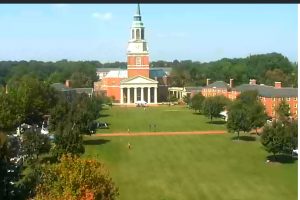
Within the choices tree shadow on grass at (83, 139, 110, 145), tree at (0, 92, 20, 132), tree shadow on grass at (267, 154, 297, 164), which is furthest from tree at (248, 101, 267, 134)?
tree at (0, 92, 20, 132)

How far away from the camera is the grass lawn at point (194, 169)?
18.2 meters

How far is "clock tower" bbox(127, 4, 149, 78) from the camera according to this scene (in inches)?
2847

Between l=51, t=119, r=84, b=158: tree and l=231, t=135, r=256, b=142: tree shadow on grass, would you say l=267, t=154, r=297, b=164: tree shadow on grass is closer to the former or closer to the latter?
l=231, t=135, r=256, b=142: tree shadow on grass

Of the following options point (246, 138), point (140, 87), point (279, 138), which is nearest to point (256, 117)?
point (246, 138)

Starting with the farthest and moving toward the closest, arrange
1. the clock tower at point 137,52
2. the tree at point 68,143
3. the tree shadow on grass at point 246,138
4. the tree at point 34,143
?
the clock tower at point 137,52, the tree shadow on grass at point 246,138, the tree at point 34,143, the tree at point 68,143

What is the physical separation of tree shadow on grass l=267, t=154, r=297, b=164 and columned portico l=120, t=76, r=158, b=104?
46599mm

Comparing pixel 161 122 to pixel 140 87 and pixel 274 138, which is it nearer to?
pixel 274 138

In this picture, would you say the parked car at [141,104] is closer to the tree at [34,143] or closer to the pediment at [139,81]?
the pediment at [139,81]

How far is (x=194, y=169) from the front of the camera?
2261cm

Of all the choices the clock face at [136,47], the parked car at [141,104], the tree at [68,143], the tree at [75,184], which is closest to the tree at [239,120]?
the tree at [68,143]

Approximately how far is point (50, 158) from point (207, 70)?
75746mm

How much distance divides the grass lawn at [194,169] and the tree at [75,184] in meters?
4.22

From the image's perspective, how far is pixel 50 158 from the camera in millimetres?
24578

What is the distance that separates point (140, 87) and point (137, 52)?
5.16 m
